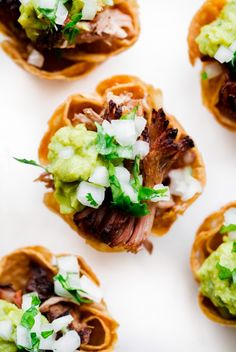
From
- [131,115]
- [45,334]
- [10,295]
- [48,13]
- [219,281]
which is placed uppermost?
[48,13]

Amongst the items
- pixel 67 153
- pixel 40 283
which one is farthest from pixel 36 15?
pixel 40 283

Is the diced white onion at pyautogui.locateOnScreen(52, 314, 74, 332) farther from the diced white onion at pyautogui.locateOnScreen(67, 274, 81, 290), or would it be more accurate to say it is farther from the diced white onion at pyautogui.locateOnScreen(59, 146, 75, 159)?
the diced white onion at pyautogui.locateOnScreen(59, 146, 75, 159)

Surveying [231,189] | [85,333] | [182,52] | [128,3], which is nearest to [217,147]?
[231,189]

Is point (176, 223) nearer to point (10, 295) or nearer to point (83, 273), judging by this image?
point (83, 273)

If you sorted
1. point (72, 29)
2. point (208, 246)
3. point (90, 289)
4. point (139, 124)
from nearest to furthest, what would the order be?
1. point (139, 124)
2. point (72, 29)
3. point (90, 289)
4. point (208, 246)

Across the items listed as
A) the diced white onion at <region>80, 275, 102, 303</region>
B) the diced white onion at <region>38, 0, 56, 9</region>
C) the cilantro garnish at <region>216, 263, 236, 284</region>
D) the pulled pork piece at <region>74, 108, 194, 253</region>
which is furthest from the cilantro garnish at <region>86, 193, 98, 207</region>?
the diced white onion at <region>38, 0, 56, 9</region>
